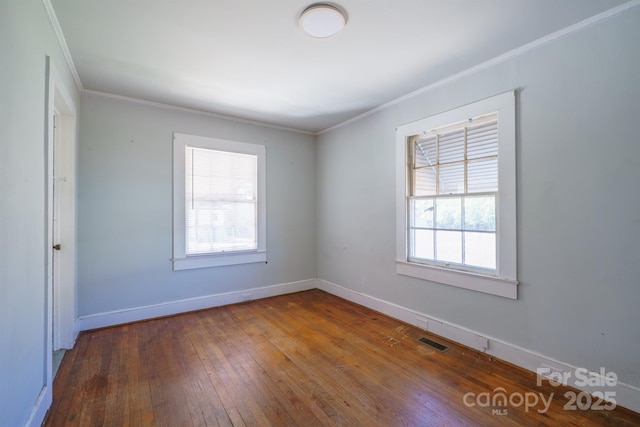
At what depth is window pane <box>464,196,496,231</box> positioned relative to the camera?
2.62m

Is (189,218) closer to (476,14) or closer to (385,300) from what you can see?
(385,300)

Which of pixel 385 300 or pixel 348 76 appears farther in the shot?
pixel 385 300

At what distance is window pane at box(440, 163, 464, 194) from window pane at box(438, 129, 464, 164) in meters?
0.08

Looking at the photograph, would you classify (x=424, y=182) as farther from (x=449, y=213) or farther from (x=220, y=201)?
(x=220, y=201)

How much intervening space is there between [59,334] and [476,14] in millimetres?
4470

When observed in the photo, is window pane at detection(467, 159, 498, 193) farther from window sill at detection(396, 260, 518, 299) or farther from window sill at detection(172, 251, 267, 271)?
window sill at detection(172, 251, 267, 271)

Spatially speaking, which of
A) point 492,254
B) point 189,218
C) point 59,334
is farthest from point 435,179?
point 59,334

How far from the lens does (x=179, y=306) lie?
369cm

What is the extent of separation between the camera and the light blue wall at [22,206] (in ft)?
4.38

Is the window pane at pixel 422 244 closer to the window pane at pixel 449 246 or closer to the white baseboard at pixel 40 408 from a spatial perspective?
the window pane at pixel 449 246

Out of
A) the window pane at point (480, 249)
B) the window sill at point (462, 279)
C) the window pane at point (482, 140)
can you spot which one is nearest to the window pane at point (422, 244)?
the window sill at point (462, 279)

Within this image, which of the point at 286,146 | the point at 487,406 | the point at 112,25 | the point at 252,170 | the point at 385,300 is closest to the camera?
the point at 487,406

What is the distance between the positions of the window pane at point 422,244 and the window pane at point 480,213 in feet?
1.45

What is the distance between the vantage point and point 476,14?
1963 millimetres
